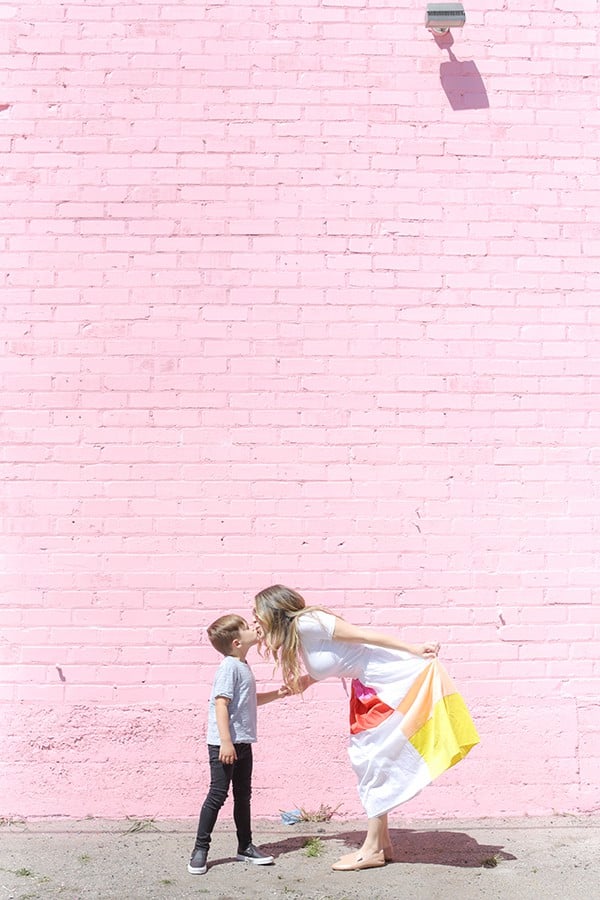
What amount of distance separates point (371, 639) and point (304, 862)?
45.2 inches

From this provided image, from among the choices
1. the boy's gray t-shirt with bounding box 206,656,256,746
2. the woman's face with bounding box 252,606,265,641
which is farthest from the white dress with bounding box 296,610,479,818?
the boy's gray t-shirt with bounding box 206,656,256,746

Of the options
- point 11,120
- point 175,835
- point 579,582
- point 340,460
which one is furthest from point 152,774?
point 11,120

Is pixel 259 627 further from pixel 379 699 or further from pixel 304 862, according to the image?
pixel 304 862

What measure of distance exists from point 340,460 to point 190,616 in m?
1.18


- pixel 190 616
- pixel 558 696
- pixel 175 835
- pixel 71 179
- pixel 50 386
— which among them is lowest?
pixel 175 835

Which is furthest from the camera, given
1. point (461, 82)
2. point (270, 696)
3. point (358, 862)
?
point (461, 82)

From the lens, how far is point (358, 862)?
4879 millimetres

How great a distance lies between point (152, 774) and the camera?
5574mm

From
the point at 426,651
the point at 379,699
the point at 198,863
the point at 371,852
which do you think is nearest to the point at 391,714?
the point at 379,699

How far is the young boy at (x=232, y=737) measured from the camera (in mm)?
4840

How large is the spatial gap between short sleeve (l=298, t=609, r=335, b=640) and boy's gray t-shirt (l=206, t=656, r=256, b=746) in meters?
0.37

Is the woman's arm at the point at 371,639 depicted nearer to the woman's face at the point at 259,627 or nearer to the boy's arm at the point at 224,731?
the woman's face at the point at 259,627

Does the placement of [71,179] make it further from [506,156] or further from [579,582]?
[579,582]

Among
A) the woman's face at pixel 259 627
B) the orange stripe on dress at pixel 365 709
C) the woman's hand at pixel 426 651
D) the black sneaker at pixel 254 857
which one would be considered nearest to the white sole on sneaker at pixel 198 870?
the black sneaker at pixel 254 857
